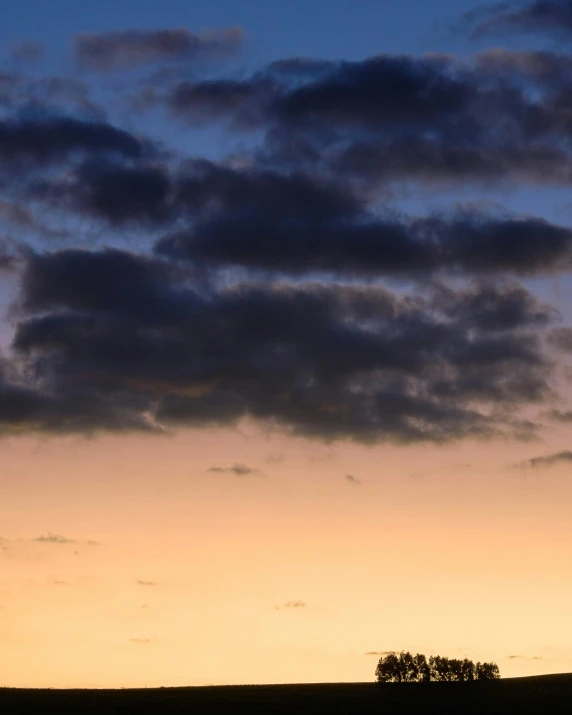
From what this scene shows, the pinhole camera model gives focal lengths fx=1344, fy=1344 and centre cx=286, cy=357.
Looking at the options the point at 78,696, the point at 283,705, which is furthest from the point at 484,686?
the point at 78,696

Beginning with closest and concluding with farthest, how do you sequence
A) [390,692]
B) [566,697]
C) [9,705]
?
[9,705] → [566,697] → [390,692]

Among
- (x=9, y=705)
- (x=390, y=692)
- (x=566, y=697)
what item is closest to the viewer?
(x=9, y=705)

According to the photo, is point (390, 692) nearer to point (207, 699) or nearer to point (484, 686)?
point (484, 686)

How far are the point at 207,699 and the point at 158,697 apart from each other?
24.8 ft

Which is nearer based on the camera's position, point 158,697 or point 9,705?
point 9,705

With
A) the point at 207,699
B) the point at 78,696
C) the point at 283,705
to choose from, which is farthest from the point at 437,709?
the point at 78,696

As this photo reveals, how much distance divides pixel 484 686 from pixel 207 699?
42.8 meters

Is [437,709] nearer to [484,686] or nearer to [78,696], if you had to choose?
[484,686]

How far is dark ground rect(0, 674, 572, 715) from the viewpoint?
161000 mm

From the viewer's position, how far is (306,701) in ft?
586

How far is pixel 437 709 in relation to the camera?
165 metres

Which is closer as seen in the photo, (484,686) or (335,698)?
(335,698)

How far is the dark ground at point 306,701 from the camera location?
528 feet

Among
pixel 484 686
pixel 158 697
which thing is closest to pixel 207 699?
pixel 158 697
